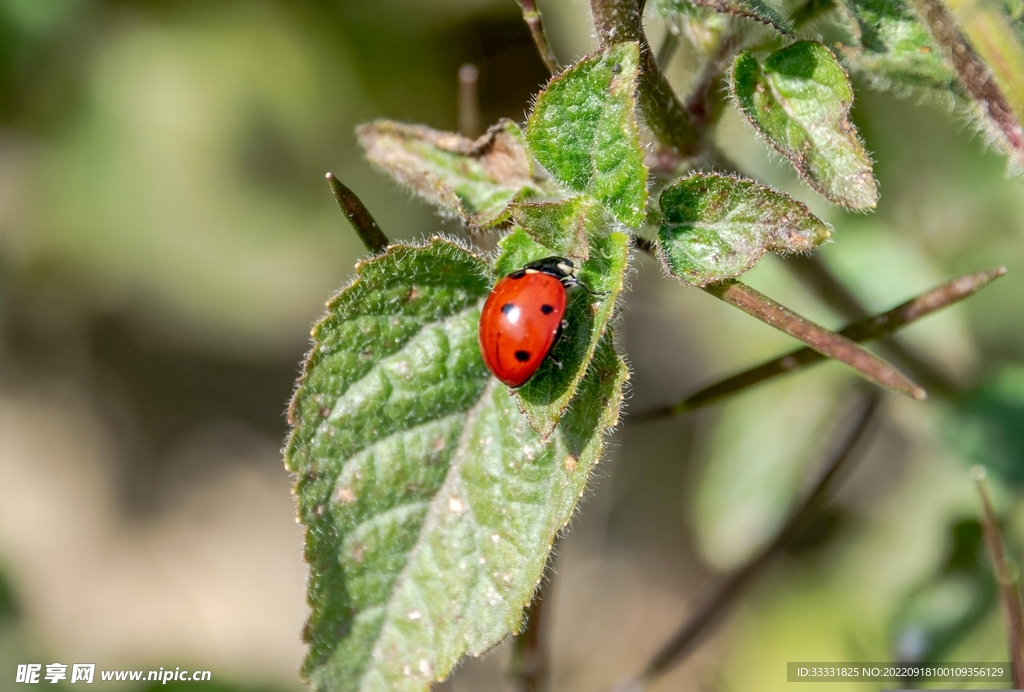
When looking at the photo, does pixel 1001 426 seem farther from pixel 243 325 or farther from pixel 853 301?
pixel 243 325

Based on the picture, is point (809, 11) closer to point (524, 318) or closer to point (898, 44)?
point (898, 44)

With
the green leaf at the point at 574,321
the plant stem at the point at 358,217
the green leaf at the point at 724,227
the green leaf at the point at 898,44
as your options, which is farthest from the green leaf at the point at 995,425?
the plant stem at the point at 358,217

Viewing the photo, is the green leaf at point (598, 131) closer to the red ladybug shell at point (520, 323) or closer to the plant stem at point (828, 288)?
the red ladybug shell at point (520, 323)

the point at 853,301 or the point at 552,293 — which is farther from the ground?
the point at 552,293

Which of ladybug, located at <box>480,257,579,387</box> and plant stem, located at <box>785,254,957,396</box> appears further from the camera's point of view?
plant stem, located at <box>785,254,957,396</box>

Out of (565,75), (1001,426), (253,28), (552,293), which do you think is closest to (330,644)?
(552,293)

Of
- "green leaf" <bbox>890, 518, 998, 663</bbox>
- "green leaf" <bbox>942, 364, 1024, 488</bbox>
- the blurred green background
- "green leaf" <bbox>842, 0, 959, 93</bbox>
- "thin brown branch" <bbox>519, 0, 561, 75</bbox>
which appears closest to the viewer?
"thin brown branch" <bbox>519, 0, 561, 75</bbox>

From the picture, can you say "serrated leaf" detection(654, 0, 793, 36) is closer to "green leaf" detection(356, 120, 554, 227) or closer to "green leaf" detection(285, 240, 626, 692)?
"green leaf" detection(356, 120, 554, 227)

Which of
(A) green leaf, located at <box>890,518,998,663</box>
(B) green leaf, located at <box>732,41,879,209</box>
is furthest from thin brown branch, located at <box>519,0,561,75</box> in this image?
(A) green leaf, located at <box>890,518,998,663</box>
